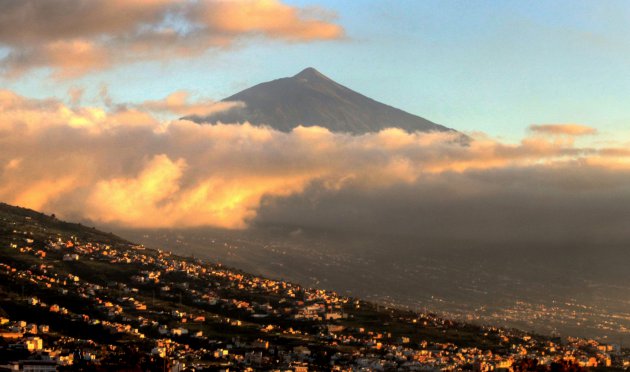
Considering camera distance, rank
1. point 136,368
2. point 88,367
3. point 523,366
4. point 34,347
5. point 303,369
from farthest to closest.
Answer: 1. point 303,369
2. point 34,347
3. point 523,366
4. point 88,367
5. point 136,368

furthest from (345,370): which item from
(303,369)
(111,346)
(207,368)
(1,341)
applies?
(1,341)

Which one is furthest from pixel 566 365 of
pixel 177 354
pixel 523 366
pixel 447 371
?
pixel 177 354

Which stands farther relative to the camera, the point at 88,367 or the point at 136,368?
the point at 88,367

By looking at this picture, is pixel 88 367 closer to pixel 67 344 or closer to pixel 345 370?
pixel 67 344

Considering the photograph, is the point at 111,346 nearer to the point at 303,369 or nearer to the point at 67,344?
the point at 67,344

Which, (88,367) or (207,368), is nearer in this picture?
(88,367)

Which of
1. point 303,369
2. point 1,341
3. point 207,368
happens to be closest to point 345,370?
point 303,369

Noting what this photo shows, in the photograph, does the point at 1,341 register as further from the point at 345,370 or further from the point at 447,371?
the point at 447,371

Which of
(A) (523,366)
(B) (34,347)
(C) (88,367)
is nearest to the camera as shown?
(C) (88,367)

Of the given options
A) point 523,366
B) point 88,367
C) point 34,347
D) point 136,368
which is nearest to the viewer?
point 136,368
